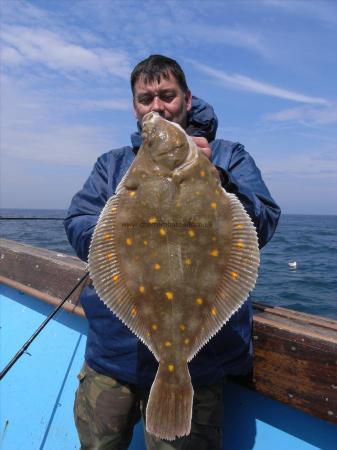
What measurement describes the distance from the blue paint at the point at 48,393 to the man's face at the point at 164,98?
68.6 inches

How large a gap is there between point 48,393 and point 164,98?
8.50 ft

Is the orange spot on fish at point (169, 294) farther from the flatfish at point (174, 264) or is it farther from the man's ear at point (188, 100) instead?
the man's ear at point (188, 100)

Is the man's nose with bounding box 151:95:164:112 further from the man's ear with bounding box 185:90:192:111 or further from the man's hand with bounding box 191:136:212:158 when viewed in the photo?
the man's hand with bounding box 191:136:212:158

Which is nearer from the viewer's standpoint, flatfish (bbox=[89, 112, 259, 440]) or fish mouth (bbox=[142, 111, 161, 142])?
flatfish (bbox=[89, 112, 259, 440])

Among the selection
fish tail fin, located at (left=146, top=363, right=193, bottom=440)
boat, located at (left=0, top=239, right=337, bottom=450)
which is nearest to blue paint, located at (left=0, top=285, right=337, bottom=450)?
boat, located at (left=0, top=239, right=337, bottom=450)

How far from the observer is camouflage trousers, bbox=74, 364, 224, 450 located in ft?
7.59

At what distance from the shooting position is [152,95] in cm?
259

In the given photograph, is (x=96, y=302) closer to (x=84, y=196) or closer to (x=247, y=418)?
(x=84, y=196)

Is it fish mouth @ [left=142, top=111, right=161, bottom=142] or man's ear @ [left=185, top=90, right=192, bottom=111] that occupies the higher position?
man's ear @ [left=185, top=90, right=192, bottom=111]

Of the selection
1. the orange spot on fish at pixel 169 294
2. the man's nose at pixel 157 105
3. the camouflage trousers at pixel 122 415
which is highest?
the man's nose at pixel 157 105

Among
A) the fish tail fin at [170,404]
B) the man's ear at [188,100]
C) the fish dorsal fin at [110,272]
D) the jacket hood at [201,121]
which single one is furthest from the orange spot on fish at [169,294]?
the man's ear at [188,100]

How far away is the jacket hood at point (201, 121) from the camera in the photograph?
105 inches

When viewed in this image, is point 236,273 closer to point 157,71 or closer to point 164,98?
point 164,98

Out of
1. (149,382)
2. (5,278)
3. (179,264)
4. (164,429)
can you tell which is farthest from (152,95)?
(5,278)
